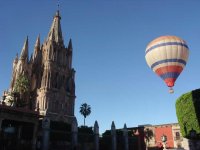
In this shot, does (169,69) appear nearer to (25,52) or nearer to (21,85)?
(21,85)

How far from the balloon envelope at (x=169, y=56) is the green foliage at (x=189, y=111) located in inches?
108

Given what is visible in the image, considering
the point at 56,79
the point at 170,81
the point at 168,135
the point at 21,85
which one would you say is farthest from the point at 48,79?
the point at 170,81

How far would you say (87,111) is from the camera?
72.8m

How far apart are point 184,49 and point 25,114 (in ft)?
62.5

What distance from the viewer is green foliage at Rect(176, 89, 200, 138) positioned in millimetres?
28172

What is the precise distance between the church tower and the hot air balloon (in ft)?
110

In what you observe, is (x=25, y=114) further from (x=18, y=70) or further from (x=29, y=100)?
(x=18, y=70)

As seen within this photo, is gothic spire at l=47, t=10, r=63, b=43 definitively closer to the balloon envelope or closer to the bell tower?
the bell tower

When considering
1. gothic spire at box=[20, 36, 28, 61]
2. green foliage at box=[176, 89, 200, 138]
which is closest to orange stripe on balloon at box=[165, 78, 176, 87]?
green foliage at box=[176, 89, 200, 138]

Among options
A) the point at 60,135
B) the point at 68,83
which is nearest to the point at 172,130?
the point at 68,83

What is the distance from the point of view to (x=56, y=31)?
7025cm

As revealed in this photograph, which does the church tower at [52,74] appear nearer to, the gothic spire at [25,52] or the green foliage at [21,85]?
the gothic spire at [25,52]

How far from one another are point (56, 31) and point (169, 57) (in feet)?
155

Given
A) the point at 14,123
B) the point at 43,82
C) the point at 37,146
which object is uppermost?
the point at 43,82
